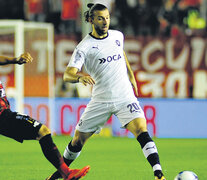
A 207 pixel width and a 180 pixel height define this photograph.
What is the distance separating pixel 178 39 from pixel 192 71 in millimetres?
885

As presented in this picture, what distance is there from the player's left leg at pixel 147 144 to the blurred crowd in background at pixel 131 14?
10638 millimetres

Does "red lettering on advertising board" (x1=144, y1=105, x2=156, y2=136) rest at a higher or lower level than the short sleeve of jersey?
lower

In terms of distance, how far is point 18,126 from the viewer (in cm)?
608

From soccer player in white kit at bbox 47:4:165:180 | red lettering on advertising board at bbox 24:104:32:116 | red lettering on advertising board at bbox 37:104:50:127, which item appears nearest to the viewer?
soccer player in white kit at bbox 47:4:165:180

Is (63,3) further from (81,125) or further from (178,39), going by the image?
(81,125)

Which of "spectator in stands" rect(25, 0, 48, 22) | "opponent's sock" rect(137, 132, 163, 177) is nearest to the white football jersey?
"opponent's sock" rect(137, 132, 163, 177)

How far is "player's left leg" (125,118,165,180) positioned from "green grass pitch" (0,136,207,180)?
1.18 m

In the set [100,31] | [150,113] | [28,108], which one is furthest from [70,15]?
[100,31]

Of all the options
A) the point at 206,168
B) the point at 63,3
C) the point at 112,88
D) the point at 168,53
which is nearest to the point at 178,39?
the point at 168,53

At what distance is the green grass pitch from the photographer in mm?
8039

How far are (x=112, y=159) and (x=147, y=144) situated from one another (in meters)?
3.77

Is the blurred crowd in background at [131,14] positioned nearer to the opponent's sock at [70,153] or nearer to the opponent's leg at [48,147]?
the opponent's sock at [70,153]

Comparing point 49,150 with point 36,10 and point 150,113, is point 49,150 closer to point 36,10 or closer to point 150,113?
point 150,113

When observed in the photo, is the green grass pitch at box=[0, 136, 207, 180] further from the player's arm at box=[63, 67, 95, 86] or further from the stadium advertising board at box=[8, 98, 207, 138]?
the player's arm at box=[63, 67, 95, 86]
